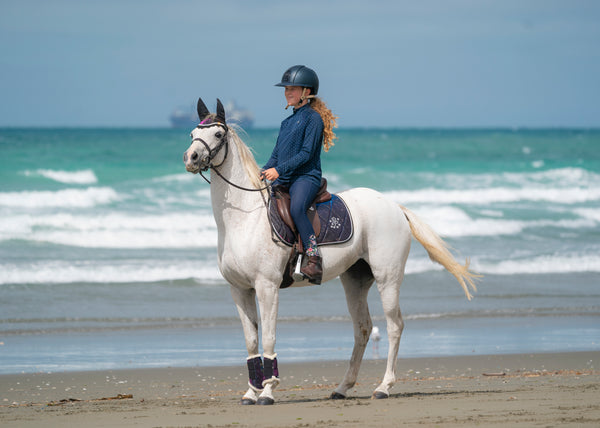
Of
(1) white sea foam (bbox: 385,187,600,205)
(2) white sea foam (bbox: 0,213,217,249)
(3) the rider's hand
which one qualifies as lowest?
(3) the rider's hand

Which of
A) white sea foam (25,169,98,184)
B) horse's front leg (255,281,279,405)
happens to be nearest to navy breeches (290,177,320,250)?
horse's front leg (255,281,279,405)

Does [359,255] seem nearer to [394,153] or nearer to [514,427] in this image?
[514,427]

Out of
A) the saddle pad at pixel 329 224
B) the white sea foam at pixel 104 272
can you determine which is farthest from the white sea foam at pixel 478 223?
the saddle pad at pixel 329 224

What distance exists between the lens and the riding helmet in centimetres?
588

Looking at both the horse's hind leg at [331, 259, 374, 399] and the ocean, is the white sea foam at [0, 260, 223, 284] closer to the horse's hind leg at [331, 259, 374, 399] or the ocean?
the ocean

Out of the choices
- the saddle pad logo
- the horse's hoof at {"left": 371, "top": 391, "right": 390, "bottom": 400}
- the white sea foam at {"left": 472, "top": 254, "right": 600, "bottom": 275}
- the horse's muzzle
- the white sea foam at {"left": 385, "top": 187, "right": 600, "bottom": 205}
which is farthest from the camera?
the white sea foam at {"left": 385, "top": 187, "right": 600, "bottom": 205}

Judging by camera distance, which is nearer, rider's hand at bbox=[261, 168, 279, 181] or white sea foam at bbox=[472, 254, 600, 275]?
rider's hand at bbox=[261, 168, 279, 181]

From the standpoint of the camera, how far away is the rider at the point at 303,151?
5805mm

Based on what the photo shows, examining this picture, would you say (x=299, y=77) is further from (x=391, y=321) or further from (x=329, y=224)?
(x=391, y=321)

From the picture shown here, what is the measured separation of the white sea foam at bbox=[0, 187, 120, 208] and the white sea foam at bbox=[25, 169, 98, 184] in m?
3.89

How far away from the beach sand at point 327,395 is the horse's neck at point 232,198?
1.43 meters

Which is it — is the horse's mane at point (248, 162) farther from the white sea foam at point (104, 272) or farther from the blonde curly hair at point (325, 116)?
the white sea foam at point (104, 272)

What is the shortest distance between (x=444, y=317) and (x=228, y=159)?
6.17 metres

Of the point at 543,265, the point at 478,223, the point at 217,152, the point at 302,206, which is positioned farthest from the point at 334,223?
the point at 478,223
